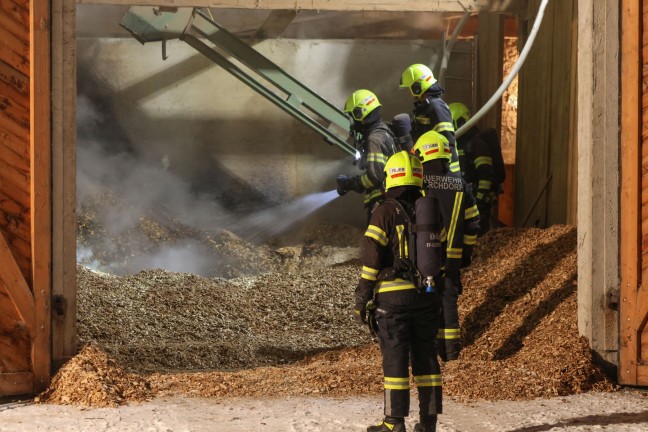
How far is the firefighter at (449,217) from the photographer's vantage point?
731cm

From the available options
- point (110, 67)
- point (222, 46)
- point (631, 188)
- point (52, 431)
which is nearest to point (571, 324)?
point (631, 188)

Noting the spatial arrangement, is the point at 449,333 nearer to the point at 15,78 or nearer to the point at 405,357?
the point at 405,357

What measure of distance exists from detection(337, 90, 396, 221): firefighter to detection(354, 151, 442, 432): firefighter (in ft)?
12.7

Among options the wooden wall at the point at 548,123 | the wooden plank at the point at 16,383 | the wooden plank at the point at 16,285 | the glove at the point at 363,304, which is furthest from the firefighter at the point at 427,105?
the wooden plank at the point at 16,383

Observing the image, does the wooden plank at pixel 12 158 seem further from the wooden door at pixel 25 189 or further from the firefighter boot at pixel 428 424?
the firefighter boot at pixel 428 424

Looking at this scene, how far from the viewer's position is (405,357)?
5.40 meters

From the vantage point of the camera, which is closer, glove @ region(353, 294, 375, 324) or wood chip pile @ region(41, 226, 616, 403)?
glove @ region(353, 294, 375, 324)

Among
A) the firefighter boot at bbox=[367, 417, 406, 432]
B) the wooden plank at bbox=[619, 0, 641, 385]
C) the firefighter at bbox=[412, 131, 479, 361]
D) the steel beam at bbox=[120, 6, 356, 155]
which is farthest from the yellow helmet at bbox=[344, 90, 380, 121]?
the firefighter boot at bbox=[367, 417, 406, 432]

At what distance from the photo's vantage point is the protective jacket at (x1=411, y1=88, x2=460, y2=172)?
8.30m

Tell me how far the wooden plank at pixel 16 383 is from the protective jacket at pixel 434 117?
3.79 meters

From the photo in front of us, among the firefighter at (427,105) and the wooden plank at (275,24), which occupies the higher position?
the wooden plank at (275,24)

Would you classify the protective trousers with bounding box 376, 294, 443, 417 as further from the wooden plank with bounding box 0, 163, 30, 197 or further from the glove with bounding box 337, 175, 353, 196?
the glove with bounding box 337, 175, 353, 196

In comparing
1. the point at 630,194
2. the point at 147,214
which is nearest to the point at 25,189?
the point at 630,194

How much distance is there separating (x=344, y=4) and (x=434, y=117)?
3.17 m
